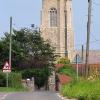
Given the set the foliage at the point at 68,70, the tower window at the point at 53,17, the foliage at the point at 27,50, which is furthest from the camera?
the tower window at the point at 53,17

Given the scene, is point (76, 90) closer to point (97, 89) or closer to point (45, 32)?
point (97, 89)

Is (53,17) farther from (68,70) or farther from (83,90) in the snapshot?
(83,90)

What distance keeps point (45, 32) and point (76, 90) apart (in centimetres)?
14037

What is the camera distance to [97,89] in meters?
30.9

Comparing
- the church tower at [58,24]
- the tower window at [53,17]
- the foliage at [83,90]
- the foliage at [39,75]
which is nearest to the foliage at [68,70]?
the foliage at [39,75]

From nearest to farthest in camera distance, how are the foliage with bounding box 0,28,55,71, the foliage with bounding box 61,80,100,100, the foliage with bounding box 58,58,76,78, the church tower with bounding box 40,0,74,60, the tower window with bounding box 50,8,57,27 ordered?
the foliage with bounding box 61,80,100,100 → the foliage with bounding box 58,58,76,78 → the foliage with bounding box 0,28,55,71 → the church tower with bounding box 40,0,74,60 → the tower window with bounding box 50,8,57,27

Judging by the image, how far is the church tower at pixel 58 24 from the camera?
552ft

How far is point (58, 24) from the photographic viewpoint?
17750cm

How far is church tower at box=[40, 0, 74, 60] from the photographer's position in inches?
6629

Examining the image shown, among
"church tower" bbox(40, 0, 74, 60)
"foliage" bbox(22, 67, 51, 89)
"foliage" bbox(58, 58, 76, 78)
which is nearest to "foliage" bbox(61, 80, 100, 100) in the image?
"foliage" bbox(58, 58, 76, 78)

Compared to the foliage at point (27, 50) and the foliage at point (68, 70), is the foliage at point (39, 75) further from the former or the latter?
the foliage at point (27, 50)

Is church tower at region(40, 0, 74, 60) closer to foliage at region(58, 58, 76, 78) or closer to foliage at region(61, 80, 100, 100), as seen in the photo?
foliage at region(58, 58, 76, 78)

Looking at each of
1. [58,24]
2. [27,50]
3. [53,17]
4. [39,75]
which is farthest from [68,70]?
[53,17]

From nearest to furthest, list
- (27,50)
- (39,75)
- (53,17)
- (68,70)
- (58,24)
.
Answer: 1. (39,75)
2. (68,70)
3. (27,50)
4. (58,24)
5. (53,17)
